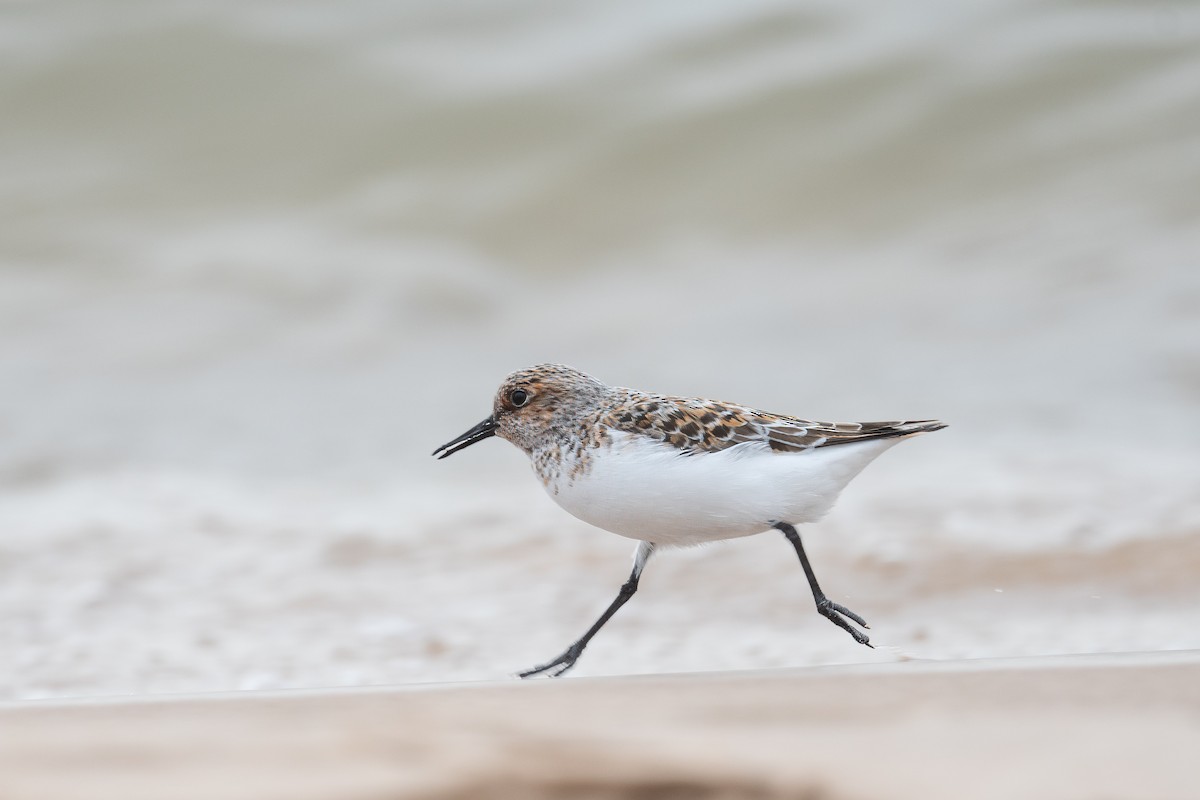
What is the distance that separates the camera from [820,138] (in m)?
10.0

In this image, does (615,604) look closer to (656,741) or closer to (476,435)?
(476,435)

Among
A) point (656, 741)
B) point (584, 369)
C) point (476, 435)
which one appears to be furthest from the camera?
point (584, 369)

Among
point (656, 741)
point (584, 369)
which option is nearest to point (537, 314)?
point (584, 369)

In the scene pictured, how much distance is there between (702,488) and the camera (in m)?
Result: 2.87

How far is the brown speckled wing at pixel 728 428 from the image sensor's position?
3.01 meters

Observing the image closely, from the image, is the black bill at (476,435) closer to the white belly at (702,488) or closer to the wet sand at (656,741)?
the white belly at (702,488)

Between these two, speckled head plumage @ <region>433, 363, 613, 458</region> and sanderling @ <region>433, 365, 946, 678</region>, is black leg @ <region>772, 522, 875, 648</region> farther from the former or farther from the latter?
speckled head plumage @ <region>433, 363, 613, 458</region>

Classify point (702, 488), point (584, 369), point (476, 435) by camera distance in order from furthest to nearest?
point (584, 369) < point (476, 435) < point (702, 488)

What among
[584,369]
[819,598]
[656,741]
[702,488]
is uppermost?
[584,369]

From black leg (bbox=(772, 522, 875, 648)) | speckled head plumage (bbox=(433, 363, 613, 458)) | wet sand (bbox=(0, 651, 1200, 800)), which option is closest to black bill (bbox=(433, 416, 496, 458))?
speckled head plumage (bbox=(433, 363, 613, 458))

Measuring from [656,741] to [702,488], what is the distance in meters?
1.06

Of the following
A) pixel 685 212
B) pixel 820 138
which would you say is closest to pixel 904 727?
pixel 685 212

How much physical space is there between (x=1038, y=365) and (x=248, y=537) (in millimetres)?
4728

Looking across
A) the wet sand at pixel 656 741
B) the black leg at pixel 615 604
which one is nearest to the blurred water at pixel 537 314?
the black leg at pixel 615 604
